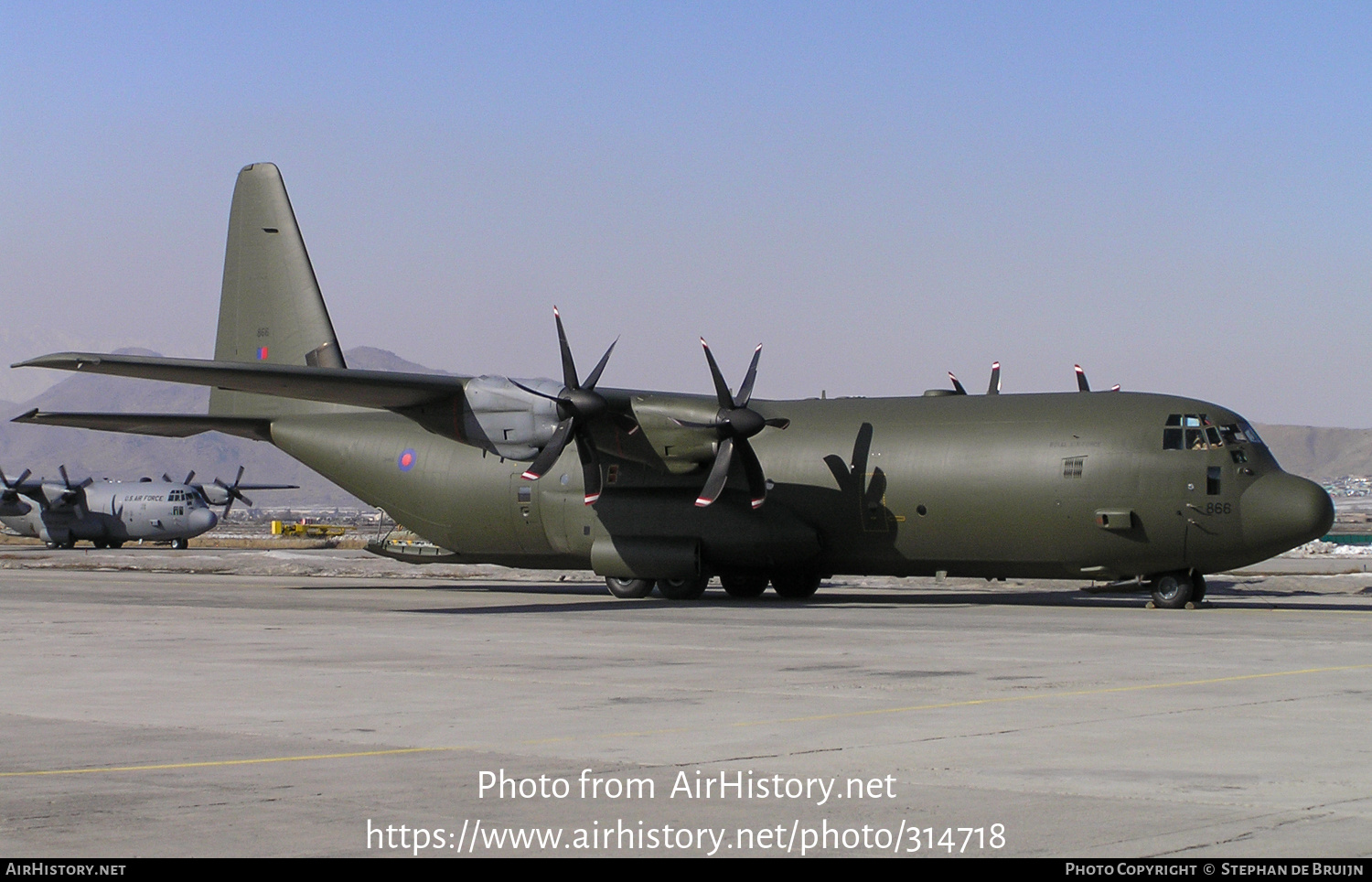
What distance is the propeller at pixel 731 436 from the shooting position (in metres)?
28.5

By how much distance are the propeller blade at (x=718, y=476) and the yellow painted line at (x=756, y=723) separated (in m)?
14.0

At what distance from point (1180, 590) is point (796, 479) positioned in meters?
7.94

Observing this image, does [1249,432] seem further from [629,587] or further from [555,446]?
[629,587]

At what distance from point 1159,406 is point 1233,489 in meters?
2.16

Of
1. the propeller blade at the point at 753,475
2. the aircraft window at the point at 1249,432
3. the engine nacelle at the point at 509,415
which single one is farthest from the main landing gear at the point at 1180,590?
the engine nacelle at the point at 509,415

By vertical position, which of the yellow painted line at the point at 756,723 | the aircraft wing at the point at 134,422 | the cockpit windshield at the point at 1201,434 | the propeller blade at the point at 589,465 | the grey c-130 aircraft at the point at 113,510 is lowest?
the grey c-130 aircraft at the point at 113,510

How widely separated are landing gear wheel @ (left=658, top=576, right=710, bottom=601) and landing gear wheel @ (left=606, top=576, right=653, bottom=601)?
A: 0.33m

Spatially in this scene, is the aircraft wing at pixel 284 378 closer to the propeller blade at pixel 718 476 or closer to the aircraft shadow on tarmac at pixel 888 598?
the aircraft shadow on tarmac at pixel 888 598

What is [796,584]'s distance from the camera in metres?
32.0

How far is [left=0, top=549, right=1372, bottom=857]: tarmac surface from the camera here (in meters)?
7.45

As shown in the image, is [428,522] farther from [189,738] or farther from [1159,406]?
[189,738]
